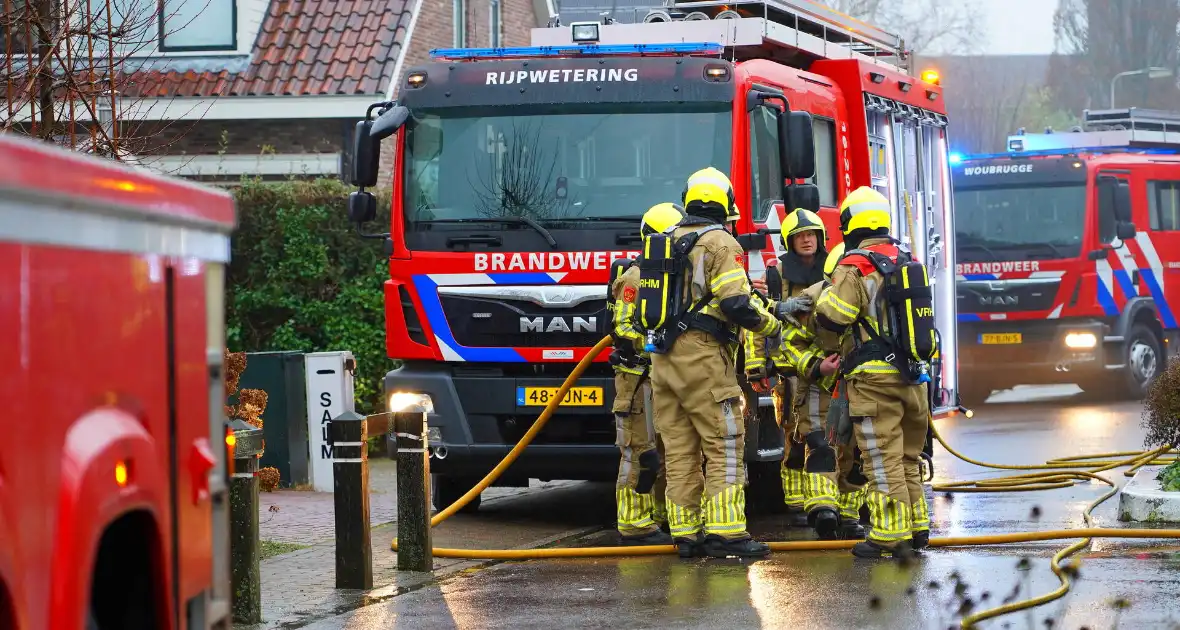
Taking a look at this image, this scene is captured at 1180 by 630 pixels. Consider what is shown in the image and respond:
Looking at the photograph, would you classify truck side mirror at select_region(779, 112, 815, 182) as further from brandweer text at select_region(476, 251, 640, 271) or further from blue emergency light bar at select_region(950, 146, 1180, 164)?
blue emergency light bar at select_region(950, 146, 1180, 164)

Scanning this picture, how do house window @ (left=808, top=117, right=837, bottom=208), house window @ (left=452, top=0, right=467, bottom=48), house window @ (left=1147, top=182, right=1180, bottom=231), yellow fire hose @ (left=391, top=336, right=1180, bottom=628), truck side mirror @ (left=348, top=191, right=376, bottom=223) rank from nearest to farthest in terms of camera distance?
yellow fire hose @ (left=391, top=336, right=1180, bottom=628), truck side mirror @ (left=348, top=191, right=376, bottom=223), house window @ (left=808, top=117, right=837, bottom=208), house window @ (left=1147, top=182, right=1180, bottom=231), house window @ (left=452, top=0, right=467, bottom=48)

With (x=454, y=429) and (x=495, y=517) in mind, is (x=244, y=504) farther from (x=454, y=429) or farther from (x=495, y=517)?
(x=495, y=517)

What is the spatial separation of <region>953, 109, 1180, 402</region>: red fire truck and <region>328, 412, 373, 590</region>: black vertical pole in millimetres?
12727

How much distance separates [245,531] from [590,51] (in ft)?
14.1

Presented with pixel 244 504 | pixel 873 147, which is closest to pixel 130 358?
pixel 244 504

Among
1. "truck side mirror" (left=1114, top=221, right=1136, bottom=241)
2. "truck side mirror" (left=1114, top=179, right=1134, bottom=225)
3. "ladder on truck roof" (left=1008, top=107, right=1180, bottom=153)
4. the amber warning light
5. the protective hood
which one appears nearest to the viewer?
the amber warning light

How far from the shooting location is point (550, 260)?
33.4 feet

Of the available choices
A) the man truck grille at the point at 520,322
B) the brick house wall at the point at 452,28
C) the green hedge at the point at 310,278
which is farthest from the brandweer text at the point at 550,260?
the brick house wall at the point at 452,28

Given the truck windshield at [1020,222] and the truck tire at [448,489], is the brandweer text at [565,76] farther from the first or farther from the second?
the truck windshield at [1020,222]

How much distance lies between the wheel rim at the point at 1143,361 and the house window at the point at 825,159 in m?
9.66

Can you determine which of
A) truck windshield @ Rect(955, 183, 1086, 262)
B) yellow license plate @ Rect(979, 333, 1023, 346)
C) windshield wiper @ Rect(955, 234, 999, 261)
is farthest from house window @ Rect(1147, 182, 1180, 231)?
yellow license plate @ Rect(979, 333, 1023, 346)

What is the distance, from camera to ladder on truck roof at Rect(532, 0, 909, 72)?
11398 millimetres

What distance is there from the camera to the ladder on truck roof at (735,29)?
1140cm

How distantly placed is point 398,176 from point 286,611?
344 cm
